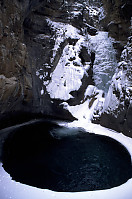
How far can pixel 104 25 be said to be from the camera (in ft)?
53.6

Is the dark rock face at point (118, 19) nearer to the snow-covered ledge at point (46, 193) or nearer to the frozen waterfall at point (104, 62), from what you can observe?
the frozen waterfall at point (104, 62)

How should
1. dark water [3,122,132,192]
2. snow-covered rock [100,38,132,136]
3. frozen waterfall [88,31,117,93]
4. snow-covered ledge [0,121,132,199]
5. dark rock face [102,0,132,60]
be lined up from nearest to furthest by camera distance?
snow-covered ledge [0,121,132,199] → dark water [3,122,132,192] → snow-covered rock [100,38,132,136] → dark rock face [102,0,132,60] → frozen waterfall [88,31,117,93]

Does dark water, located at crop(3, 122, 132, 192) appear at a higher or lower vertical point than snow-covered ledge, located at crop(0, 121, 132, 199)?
lower

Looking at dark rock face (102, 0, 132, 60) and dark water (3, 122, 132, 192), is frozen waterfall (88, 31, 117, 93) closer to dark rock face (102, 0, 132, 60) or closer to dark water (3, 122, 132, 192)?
dark rock face (102, 0, 132, 60)

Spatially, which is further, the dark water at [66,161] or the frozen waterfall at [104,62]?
the frozen waterfall at [104,62]

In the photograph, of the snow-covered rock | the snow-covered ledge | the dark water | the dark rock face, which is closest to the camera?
the snow-covered ledge

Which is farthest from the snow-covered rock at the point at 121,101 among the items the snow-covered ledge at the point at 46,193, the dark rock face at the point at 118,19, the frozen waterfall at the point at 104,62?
Answer: the snow-covered ledge at the point at 46,193

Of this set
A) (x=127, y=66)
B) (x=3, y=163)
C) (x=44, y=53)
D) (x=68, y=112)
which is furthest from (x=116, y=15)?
(x=3, y=163)

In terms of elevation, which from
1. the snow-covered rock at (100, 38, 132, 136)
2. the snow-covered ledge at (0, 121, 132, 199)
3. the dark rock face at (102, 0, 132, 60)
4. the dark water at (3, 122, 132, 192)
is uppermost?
the dark rock face at (102, 0, 132, 60)

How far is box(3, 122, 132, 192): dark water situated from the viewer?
4711 millimetres

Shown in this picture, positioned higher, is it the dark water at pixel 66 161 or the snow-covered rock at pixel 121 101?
the snow-covered rock at pixel 121 101

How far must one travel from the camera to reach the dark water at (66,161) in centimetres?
471

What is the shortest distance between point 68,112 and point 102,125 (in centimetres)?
362

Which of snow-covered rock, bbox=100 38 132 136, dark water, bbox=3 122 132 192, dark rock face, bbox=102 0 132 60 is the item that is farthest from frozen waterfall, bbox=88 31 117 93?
dark water, bbox=3 122 132 192
